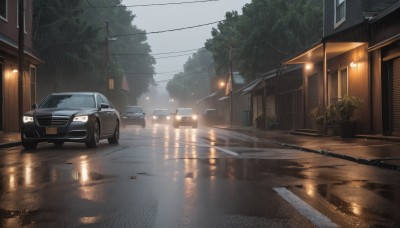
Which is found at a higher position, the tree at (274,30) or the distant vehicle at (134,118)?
the tree at (274,30)

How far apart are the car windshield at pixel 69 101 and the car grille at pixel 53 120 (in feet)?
3.96

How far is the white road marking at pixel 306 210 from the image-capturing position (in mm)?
4652

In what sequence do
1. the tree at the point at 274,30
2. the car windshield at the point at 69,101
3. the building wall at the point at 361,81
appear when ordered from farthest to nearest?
the tree at the point at 274,30, the building wall at the point at 361,81, the car windshield at the point at 69,101

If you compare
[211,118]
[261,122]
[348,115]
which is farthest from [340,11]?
[211,118]

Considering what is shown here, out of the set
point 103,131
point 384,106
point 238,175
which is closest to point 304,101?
point 384,106

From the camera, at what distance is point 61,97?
585 inches

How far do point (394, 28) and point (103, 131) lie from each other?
387 inches

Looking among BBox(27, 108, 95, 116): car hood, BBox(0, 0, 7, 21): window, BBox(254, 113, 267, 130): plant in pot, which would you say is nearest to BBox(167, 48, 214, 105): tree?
BBox(254, 113, 267, 130): plant in pot

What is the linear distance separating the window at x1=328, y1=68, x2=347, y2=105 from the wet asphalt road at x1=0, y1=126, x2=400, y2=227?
11154 mm

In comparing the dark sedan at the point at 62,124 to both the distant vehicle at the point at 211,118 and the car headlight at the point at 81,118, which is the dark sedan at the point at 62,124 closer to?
the car headlight at the point at 81,118

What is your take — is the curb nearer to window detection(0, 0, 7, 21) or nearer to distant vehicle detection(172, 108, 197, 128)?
window detection(0, 0, 7, 21)

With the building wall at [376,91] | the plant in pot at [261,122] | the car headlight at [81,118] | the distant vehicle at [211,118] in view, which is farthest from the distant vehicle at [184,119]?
the car headlight at [81,118]

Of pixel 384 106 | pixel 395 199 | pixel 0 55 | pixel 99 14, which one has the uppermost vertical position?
pixel 99 14

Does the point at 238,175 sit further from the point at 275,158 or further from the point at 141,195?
the point at 275,158
